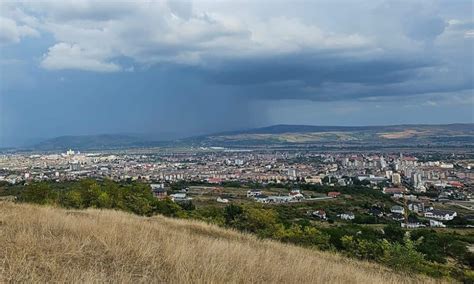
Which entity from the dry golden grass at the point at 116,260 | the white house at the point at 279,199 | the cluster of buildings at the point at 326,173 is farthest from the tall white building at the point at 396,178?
the dry golden grass at the point at 116,260

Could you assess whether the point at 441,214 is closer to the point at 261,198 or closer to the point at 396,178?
the point at 261,198

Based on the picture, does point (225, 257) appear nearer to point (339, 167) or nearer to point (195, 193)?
point (195, 193)

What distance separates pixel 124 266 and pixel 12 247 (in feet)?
4.34

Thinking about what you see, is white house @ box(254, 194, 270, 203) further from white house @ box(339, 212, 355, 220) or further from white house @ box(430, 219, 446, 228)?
white house @ box(430, 219, 446, 228)

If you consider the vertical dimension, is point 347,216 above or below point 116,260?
below

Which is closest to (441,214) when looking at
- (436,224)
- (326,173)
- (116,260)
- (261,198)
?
(436,224)

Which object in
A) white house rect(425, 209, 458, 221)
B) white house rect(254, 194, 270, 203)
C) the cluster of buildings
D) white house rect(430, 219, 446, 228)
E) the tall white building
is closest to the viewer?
white house rect(430, 219, 446, 228)

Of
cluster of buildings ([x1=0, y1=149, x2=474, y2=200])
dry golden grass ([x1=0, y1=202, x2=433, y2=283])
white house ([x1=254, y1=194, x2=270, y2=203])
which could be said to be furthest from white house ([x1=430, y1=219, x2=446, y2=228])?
dry golden grass ([x1=0, y1=202, x2=433, y2=283])

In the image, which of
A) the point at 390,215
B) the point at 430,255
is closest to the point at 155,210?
the point at 430,255

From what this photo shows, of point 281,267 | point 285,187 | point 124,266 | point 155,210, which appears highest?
point 124,266

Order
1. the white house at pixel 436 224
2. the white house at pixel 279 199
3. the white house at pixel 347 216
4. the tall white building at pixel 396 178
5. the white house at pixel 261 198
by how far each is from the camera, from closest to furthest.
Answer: the white house at pixel 436 224 → the white house at pixel 347 216 → the white house at pixel 261 198 → the white house at pixel 279 199 → the tall white building at pixel 396 178

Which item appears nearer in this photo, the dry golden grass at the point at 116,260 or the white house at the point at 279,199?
the dry golden grass at the point at 116,260

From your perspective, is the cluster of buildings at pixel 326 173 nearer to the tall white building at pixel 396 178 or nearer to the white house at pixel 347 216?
the tall white building at pixel 396 178

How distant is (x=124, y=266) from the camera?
502 cm
